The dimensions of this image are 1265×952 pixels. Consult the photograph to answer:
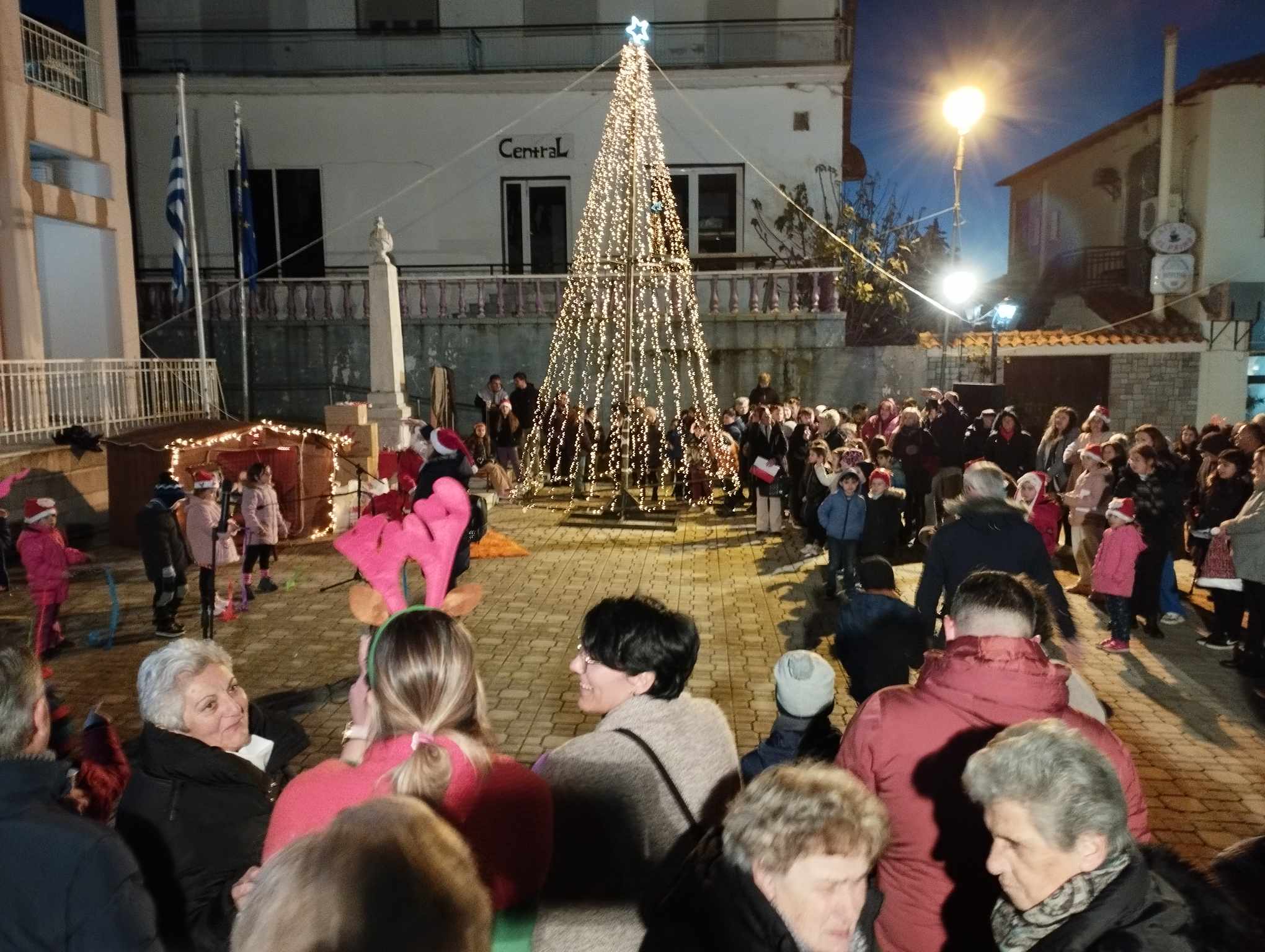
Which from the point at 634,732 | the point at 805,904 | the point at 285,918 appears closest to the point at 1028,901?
the point at 805,904

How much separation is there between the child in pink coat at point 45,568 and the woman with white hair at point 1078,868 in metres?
7.53

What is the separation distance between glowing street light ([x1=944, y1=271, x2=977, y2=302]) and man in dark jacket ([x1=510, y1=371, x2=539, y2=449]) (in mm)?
7413

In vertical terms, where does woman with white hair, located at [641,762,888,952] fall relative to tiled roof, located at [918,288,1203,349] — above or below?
below

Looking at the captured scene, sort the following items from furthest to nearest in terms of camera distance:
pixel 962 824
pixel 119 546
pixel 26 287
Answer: pixel 26 287 < pixel 119 546 < pixel 962 824

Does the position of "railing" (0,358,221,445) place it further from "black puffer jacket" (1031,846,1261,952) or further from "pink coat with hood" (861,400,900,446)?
"black puffer jacket" (1031,846,1261,952)

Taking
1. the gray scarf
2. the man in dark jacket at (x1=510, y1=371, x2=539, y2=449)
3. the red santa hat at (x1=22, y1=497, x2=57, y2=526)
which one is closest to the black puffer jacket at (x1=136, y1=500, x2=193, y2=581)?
the red santa hat at (x1=22, y1=497, x2=57, y2=526)

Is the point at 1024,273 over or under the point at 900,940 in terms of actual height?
over

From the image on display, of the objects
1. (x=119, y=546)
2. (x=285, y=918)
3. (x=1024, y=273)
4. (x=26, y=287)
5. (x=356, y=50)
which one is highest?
(x=356, y=50)

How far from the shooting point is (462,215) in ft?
68.5

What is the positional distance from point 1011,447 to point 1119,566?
4.03 m

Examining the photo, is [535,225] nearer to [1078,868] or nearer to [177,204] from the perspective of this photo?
[177,204]

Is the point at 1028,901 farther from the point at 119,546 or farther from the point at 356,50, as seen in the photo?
the point at 356,50

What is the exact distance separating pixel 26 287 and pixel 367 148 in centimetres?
886

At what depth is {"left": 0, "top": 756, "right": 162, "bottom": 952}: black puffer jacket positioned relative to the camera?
1.98 meters
